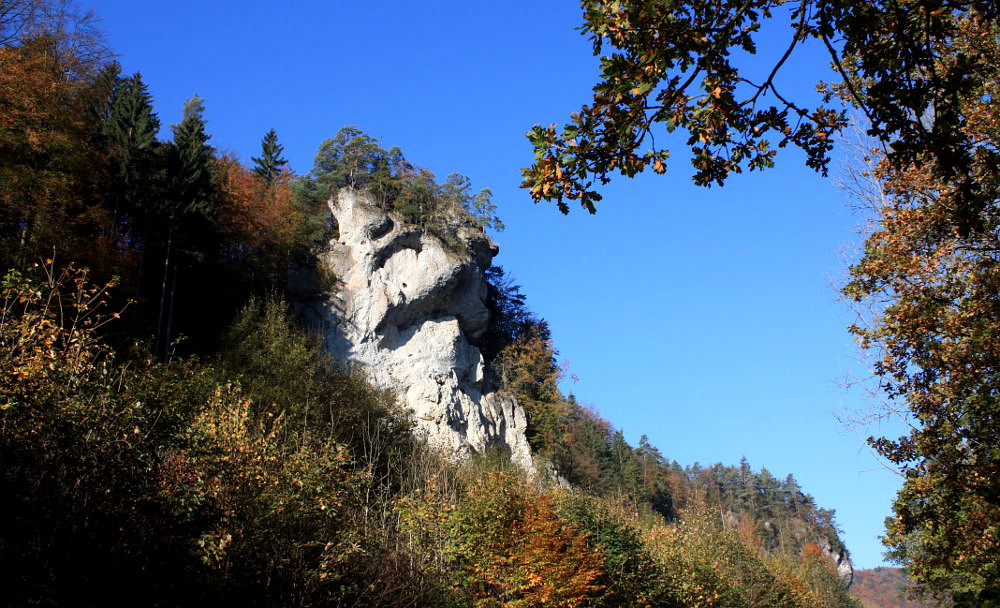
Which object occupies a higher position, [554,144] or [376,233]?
[376,233]

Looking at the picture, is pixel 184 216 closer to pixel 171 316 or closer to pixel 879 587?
pixel 171 316

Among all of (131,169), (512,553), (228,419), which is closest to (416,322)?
(131,169)

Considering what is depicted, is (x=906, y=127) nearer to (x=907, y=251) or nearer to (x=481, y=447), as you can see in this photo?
(x=907, y=251)

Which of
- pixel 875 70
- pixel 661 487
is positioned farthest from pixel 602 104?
pixel 661 487

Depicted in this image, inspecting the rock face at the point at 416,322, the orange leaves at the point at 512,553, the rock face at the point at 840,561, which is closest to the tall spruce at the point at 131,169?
the rock face at the point at 416,322

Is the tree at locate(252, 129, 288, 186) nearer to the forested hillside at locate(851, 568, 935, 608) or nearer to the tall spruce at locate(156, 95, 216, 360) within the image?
the tall spruce at locate(156, 95, 216, 360)

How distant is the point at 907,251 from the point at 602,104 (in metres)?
7.45

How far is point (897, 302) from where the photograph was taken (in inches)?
399

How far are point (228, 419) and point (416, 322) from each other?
2853 cm

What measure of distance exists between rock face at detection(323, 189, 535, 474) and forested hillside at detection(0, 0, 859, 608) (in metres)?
1.38

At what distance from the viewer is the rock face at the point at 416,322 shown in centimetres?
3741

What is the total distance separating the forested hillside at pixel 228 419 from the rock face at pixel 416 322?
1379 millimetres

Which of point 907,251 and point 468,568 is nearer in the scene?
point 907,251

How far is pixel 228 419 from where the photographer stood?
11.3 m
